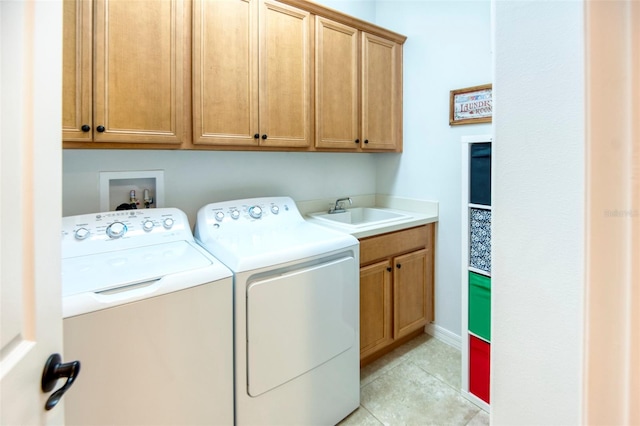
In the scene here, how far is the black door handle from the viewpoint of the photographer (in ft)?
1.96

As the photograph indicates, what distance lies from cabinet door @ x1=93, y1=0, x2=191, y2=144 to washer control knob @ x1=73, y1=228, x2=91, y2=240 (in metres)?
0.40

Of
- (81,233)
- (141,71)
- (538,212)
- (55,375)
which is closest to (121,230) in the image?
(81,233)

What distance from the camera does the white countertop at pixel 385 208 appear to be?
201 centimetres

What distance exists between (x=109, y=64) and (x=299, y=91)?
99cm

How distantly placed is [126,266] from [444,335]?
2.19 meters

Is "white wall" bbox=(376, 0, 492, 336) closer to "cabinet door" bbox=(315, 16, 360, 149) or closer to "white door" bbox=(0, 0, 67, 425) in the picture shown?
"cabinet door" bbox=(315, 16, 360, 149)

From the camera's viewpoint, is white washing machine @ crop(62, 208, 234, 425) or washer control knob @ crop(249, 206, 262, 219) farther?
washer control knob @ crop(249, 206, 262, 219)

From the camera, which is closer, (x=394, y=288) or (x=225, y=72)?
(x=225, y=72)

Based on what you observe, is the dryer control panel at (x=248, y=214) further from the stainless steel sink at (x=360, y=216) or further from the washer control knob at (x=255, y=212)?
the stainless steel sink at (x=360, y=216)

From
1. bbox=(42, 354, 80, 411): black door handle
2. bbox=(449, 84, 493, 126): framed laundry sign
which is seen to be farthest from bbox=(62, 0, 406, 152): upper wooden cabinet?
bbox=(42, 354, 80, 411): black door handle

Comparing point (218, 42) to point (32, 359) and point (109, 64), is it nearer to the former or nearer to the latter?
point (109, 64)

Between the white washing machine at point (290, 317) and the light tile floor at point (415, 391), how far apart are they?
16 cm

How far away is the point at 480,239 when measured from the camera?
1.79m

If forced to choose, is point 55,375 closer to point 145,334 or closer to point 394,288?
point 145,334
